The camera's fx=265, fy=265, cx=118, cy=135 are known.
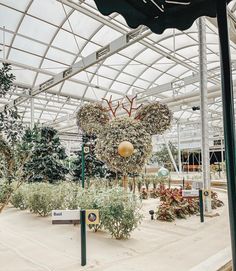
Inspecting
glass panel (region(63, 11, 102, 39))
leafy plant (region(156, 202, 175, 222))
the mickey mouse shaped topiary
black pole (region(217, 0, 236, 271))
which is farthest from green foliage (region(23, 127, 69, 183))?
black pole (region(217, 0, 236, 271))

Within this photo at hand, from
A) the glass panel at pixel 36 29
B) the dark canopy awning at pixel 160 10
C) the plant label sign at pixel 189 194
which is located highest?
the glass panel at pixel 36 29

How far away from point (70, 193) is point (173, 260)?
2.77 metres

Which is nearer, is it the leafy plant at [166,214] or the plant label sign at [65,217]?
the plant label sign at [65,217]

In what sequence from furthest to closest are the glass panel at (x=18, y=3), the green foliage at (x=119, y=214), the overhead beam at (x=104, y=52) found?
the glass panel at (x=18, y=3), the overhead beam at (x=104, y=52), the green foliage at (x=119, y=214)

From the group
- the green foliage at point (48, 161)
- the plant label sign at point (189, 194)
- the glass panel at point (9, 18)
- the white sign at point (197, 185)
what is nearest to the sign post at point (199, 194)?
the plant label sign at point (189, 194)

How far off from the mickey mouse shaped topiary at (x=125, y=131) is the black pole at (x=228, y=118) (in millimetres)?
3734

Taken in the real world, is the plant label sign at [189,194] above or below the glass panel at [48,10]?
below

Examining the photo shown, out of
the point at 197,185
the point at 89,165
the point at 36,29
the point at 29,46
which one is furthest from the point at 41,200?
the point at 29,46

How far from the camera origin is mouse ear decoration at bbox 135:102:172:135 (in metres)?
5.68

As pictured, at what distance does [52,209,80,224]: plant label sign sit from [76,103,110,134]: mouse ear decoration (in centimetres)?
280

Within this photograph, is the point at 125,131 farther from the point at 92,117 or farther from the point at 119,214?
the point at 119,214

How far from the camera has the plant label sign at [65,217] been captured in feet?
10.2

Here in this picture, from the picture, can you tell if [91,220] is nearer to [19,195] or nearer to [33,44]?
[19,195]

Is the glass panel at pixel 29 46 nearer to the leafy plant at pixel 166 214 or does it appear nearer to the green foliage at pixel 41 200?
the green foliage at pixel 41 200
